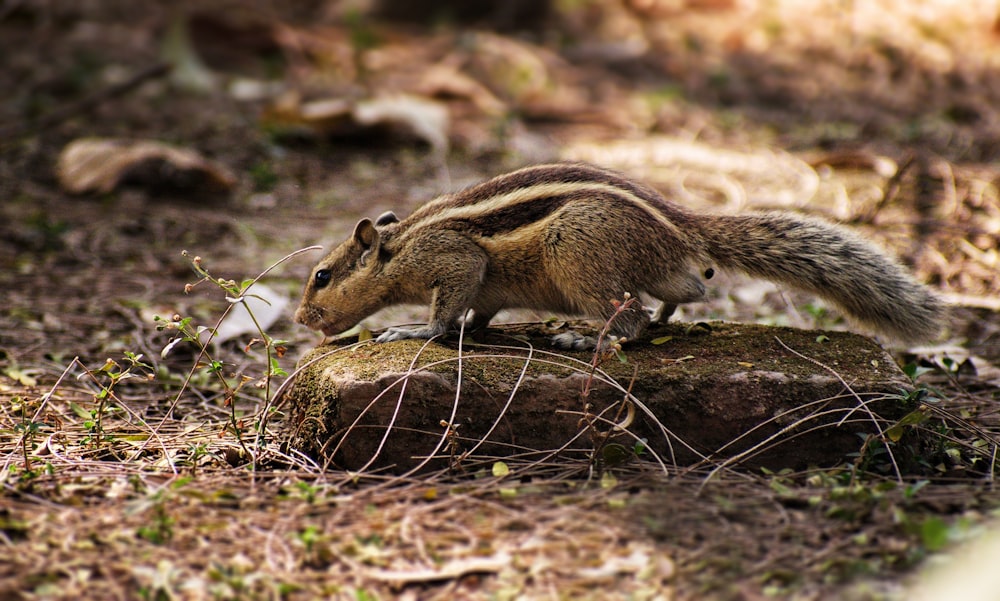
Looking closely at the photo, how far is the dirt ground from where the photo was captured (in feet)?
9.50

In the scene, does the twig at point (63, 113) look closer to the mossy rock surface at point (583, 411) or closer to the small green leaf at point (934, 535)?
the mossy rock surface at point (583, 411)

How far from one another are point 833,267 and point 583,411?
4.28ft

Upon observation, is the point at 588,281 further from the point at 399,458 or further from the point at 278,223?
the point at 278,223

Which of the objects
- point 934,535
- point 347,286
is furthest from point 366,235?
point 934,535

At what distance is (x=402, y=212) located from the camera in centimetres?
764

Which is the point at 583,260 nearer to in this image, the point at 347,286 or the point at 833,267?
the point at 833,267

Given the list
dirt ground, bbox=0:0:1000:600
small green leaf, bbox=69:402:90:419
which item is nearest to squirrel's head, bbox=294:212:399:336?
dirt ground, bbox=0:0:1000:600

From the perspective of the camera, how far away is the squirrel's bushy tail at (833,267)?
4078 mm

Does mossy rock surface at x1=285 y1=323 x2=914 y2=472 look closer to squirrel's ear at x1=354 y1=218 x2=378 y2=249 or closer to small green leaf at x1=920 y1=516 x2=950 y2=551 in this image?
squirrel's ear at x1=354 y1=218 x2=378 y2=249

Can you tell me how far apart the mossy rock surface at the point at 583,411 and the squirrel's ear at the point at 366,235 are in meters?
0.88

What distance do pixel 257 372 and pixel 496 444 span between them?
72.8 inches

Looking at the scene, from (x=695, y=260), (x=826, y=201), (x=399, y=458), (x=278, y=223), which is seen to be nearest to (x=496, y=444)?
(x=399, y=458)

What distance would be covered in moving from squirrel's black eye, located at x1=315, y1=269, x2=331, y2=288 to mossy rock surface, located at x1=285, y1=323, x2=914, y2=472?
2.78ft

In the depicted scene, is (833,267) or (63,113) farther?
(63,113)
